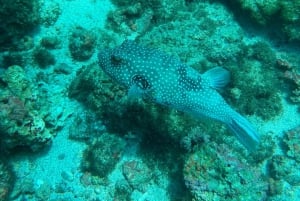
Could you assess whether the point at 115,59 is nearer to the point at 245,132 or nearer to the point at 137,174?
the point at 245,132

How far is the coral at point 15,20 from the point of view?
719 cm

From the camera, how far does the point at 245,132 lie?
5039 millimetres

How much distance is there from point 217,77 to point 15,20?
488 centimetres

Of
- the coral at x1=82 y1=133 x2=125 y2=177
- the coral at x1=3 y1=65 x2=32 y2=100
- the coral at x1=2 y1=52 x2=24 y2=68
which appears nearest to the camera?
the coral at x1=3 y1=65 x2=32 y2=100

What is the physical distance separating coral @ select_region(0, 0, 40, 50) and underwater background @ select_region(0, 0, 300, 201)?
0.02 m

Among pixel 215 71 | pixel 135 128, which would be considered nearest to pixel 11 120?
pixel 135 128

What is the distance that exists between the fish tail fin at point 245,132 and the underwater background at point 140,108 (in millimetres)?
801

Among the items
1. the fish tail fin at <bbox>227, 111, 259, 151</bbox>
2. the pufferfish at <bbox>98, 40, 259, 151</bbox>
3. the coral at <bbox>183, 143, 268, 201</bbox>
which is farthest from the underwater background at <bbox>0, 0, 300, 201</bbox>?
the pufferfish at <bbox>98, 40, 259, 151</bbox>

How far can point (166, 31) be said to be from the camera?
24.1 ft

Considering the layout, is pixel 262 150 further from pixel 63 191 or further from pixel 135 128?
pixel 63 191

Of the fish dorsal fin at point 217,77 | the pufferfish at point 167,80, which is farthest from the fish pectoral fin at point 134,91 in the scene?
the fish dorsal fin at point 217,77

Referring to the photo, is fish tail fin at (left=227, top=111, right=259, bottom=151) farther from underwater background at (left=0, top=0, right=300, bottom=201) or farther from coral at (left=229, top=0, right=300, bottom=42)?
coral at (left=229, top=0, right=300, bottom=42)

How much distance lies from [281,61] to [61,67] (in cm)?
520

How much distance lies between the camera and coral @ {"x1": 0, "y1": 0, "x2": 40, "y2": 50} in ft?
23.6
